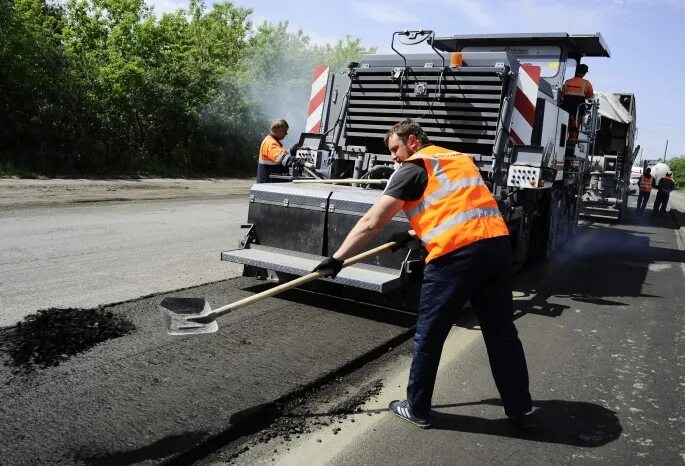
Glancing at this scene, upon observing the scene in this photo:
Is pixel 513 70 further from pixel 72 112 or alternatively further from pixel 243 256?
pixel 72 112

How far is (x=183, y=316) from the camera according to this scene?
3.32 metres

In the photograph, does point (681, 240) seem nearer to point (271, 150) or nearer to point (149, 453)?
point (271, 150)

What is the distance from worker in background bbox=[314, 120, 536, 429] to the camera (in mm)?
3166

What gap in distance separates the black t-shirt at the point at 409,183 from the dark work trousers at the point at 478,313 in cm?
37

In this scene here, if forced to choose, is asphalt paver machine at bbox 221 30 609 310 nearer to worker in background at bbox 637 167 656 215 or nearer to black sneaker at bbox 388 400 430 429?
black sneaker at bbox 388 400 430 429

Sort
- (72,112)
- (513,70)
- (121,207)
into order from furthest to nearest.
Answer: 1. (72,112)
2. (121,207)
3. (513,70)

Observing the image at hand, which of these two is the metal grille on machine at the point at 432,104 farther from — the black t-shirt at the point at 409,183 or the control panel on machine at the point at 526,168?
the black t-shirt at the point at 409,183

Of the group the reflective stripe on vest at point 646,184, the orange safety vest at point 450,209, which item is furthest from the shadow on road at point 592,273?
the reflective stripe on vest at point 646,184

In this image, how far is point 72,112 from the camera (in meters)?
16.1

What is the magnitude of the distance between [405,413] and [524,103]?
12.9ft

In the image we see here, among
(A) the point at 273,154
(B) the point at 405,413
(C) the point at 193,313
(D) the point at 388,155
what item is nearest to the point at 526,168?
(D) the point at 388,155

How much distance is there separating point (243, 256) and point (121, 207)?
19.9 feet

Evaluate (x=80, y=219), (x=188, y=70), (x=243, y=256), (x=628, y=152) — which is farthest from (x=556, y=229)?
(x=188, y=70)

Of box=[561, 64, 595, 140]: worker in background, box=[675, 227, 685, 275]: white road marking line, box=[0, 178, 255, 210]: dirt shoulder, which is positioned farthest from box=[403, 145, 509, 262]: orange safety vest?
box=[0, 178, 255, 210]: dirt shoulder
